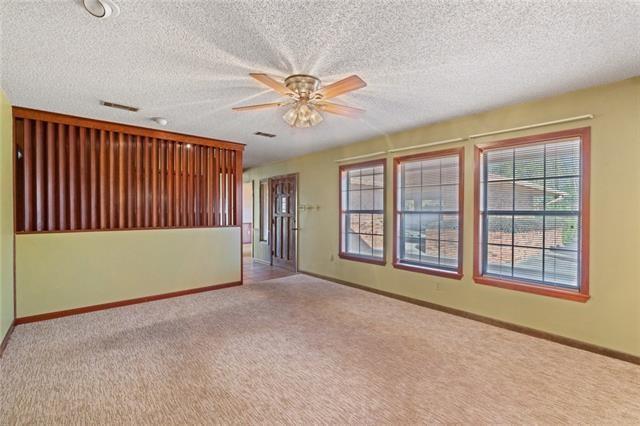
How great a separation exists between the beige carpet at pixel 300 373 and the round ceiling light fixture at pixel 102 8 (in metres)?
2.56

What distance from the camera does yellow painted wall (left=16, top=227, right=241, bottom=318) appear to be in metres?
3.89

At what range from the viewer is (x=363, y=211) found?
559 centimetres

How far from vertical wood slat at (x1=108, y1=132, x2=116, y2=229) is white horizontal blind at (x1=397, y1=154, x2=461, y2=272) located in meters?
4.22

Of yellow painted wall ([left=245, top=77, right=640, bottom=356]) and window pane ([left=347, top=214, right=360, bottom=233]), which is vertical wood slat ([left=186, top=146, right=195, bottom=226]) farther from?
yellow painted wall ([left=245, top=77, right=640, bottom=356])

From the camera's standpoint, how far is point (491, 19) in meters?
1.98

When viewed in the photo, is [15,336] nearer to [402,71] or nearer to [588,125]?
[402,71]

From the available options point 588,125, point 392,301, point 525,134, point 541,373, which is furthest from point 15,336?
point 588,125

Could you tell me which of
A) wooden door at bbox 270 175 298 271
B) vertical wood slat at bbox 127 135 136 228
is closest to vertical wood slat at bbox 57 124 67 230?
vertical wood slat at bbox 127 135 136 228

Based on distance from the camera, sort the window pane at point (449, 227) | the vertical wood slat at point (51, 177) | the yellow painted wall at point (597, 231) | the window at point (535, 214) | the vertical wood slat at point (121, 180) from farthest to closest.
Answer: the vertical wood slat at point (121, 180)
the window pane at point (449, 227)
the vertical wood slat at point (51, 177)
the window at point (535, 214)
the yellow painted wall at point (597, 231)

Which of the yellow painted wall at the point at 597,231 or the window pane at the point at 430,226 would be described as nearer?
the yellow painted wall at the point at 597,231

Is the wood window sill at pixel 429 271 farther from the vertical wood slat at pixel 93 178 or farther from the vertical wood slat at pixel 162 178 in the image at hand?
the vertical wood slat at pixel 93 178

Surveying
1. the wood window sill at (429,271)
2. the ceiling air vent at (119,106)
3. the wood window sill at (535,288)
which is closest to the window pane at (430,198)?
the wood window sill at (429,271)

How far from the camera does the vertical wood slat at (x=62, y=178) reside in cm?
408

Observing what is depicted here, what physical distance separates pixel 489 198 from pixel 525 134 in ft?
2.70
